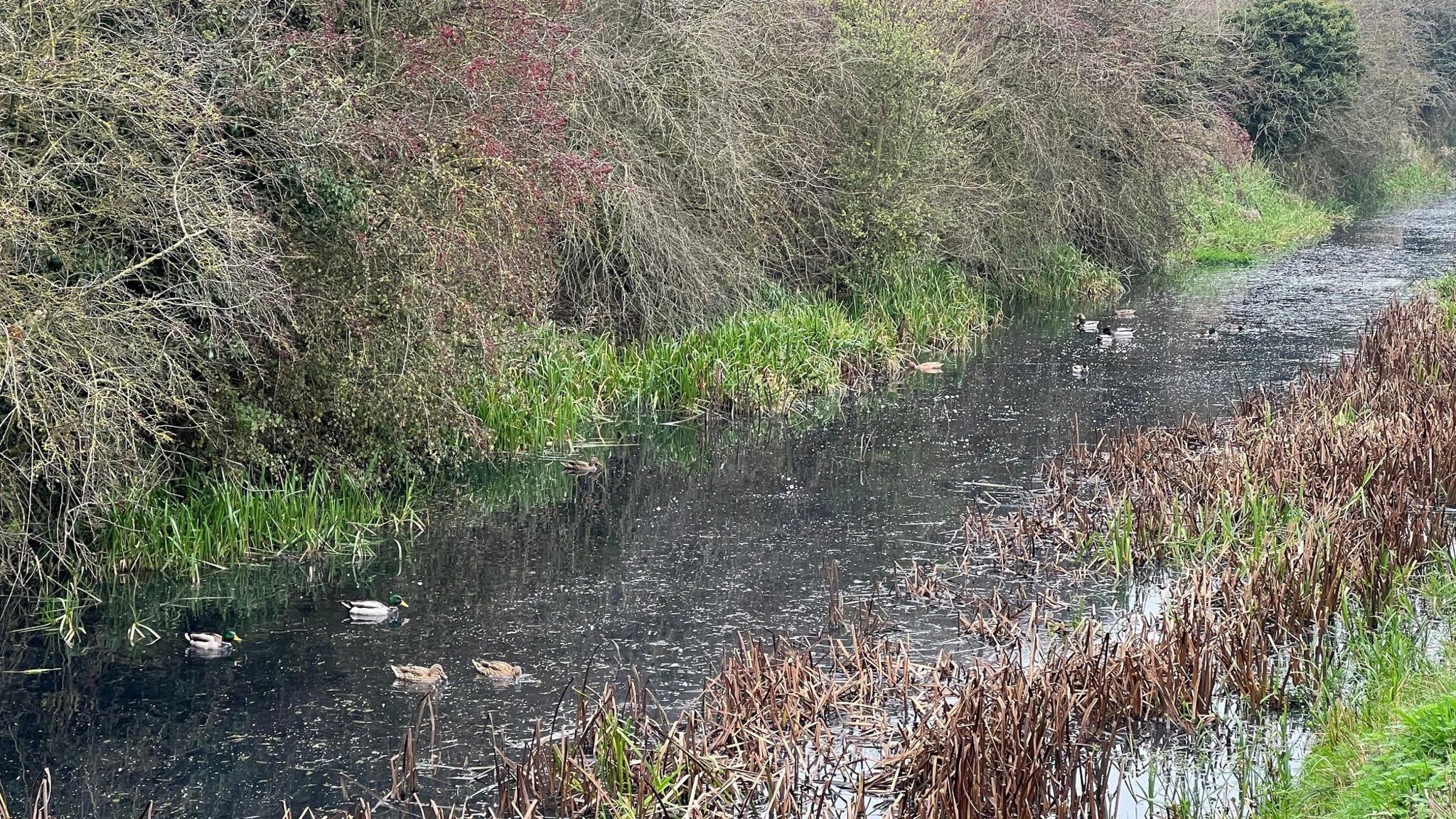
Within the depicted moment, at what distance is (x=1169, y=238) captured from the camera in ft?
85.7

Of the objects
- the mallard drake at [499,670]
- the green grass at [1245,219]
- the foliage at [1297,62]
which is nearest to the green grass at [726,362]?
the mallard drake at [499,670]

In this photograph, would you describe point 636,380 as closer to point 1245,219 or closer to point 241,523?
point 241,523

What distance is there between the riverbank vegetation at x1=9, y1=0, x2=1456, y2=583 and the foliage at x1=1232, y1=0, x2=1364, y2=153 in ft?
28.8

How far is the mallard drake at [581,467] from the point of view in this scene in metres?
12.8

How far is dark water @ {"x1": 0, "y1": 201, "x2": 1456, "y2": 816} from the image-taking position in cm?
695

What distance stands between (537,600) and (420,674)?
1.64m

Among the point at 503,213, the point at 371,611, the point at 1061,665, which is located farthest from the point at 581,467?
the point at 1061,665

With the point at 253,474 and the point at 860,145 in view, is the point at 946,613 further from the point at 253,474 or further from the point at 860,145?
the point at 860,145

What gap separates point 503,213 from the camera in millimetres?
11281

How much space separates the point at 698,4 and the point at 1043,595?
30.8 ft

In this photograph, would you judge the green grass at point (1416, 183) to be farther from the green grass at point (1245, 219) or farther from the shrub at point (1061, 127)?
the shrub at point (1061, 127)

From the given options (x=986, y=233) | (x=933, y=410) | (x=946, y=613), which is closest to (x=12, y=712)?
(x=946, y=613)

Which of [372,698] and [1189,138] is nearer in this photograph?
[372,698]

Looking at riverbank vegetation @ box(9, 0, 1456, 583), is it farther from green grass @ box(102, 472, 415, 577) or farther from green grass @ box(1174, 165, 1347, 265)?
green grass @ box(1174, 165, 1347, 265)
